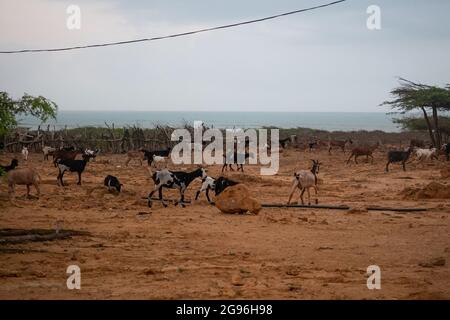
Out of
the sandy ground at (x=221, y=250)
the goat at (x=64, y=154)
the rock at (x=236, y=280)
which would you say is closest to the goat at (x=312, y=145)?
the goat at (x=64, y=154)

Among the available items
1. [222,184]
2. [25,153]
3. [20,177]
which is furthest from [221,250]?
[25,153]

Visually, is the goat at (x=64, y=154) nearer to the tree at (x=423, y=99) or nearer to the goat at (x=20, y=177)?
the goat at (x=20, y=177)

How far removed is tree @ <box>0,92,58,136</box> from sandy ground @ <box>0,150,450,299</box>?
222 cm

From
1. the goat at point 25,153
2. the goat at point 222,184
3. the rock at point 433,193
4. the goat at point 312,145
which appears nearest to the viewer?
the goat at point 222,184

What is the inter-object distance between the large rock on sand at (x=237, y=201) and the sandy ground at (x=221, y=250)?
29 centimetres

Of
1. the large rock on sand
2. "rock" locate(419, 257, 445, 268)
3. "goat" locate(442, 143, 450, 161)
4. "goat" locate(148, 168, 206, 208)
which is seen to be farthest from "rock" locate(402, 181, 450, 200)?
"goat" locate(442, 143, 450, 161)

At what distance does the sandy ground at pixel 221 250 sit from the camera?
24.9 ft

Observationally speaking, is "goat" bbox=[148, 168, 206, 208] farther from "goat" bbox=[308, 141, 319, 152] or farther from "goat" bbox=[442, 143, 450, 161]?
"goat" bbox=[308, 141, 319, 152]

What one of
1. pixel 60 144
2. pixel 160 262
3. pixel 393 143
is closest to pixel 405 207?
pixel 160 262

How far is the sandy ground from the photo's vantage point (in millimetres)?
7590

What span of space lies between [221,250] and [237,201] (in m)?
4.21
